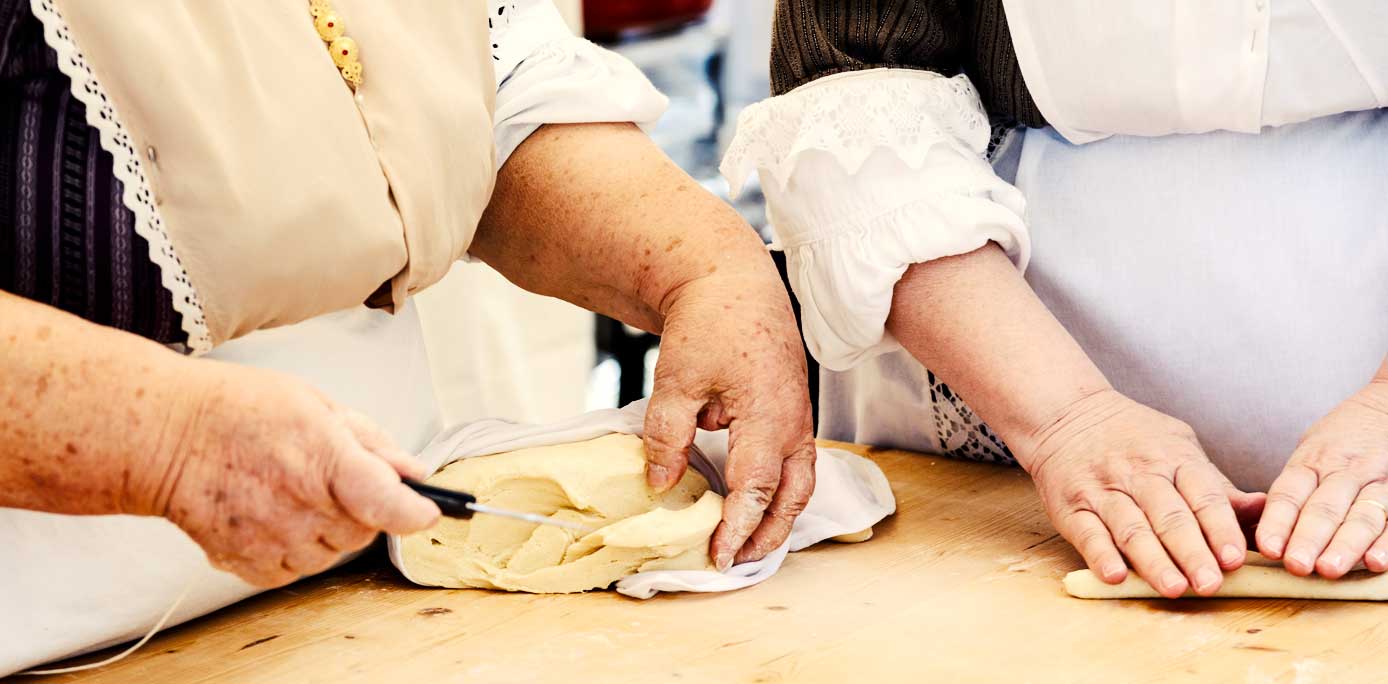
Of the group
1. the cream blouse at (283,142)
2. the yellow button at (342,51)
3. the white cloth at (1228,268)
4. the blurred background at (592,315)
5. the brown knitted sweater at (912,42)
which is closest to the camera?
the cream blouse at (283,142)

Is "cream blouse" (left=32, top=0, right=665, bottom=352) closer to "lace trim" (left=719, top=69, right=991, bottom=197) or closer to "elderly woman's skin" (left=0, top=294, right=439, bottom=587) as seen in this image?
"elderly woman's skin" (left=0, top=294, right=439, bottom=587)

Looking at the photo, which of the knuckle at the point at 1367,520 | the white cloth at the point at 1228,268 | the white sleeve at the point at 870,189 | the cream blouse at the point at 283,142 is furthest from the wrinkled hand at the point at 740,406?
the knuckle at the point at 1367,520

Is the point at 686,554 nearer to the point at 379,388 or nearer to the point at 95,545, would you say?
the point at 379,388

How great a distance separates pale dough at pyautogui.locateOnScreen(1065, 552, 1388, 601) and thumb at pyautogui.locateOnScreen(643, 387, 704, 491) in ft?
1.05

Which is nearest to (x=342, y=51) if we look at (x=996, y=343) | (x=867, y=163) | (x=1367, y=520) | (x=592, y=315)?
(x=867, y=163)

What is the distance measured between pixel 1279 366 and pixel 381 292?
2.55ft

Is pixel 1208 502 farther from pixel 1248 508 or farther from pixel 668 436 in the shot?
pixel 668 436

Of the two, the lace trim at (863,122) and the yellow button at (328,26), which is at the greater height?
the yellow button at (328,26)

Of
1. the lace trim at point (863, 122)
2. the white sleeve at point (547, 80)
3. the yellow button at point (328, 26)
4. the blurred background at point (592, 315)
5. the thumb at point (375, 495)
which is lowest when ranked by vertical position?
the blurred background at point (592, 315)

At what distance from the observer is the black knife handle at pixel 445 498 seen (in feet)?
2.52

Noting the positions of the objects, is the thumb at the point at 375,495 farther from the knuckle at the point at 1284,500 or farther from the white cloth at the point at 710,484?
the knuckle at the point at 1284,500

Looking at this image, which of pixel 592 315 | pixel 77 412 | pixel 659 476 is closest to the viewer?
pixel 77 412

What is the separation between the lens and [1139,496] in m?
1.07

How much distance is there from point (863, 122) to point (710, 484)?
366mm
